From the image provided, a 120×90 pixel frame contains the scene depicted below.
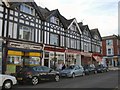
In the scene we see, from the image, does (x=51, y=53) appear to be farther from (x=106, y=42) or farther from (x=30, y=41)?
(x=106, y=42)

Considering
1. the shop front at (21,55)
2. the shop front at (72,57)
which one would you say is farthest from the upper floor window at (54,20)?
the shop front at (21,55)

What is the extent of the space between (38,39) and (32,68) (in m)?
9.06

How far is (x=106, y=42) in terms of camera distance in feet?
190

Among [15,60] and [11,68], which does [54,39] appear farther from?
[11,68]

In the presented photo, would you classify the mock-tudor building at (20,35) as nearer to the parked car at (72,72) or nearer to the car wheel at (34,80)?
the parked car at (72,72)

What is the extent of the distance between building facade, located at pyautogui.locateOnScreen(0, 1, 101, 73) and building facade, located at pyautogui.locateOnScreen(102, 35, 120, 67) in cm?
2404

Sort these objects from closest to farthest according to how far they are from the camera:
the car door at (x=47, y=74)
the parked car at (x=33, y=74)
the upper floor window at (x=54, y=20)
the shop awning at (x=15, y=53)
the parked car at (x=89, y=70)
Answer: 1. the parked car at (x=33, y=74)
2. the car door at (x=47, y=74)
3. the shop awning at (x=15, y=53)
4. the parked car at (x=89, y=70)
5. the upper floor window at (x=54, y=20)

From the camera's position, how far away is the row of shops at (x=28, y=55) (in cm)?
1992

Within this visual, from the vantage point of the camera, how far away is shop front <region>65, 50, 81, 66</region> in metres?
30.2

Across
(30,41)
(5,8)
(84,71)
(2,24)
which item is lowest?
(84,71)

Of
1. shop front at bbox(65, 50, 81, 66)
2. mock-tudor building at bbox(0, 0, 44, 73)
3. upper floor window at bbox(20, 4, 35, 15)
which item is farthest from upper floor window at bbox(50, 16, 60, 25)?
shop front at bbox(65, 50, 81, 66)

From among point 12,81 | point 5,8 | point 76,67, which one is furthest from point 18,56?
point 12,81

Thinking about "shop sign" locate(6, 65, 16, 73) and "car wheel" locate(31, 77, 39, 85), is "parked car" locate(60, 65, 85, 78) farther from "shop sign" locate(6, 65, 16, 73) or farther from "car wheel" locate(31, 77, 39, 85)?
"car wheel" locate(31, 77, 39, 85)

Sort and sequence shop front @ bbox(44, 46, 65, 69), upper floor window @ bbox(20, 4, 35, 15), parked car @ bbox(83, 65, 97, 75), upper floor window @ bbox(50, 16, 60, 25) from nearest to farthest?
upper floor window @ bbox(20, 4, 35, 15) → shop front @ bbox(44, 46, 65, 69) → parked car @ bbox(83, 65, 97, 75) → upper floor window @ bbox(50, 16, 60, 25)
